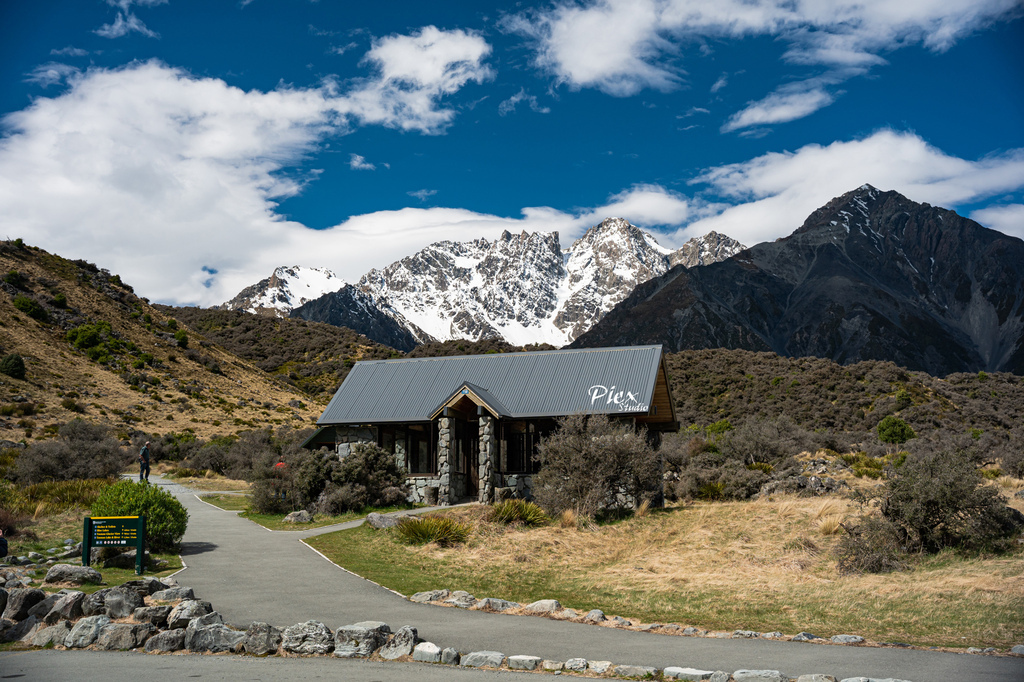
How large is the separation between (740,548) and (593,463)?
17.0ft

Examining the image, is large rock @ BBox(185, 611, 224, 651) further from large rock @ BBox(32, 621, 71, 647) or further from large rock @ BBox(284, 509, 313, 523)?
large rock @ BBox(284, 509, 313, 523)

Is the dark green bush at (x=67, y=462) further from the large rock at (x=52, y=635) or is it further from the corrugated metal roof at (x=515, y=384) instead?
the large rock at (x=52, y=635)

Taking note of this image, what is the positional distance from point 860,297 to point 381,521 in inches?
5637

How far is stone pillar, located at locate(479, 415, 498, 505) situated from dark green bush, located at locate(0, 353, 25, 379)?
3826cm

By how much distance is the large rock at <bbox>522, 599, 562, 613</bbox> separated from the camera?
11696 millimetres

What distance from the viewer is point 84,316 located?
63250 millimetres

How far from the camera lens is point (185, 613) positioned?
9.95 meters

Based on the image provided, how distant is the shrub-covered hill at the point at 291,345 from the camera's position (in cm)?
8363

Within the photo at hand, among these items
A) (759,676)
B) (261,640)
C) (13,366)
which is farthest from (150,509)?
(13,366)

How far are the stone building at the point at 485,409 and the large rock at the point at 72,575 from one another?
492 inches

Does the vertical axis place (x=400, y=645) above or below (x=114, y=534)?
below

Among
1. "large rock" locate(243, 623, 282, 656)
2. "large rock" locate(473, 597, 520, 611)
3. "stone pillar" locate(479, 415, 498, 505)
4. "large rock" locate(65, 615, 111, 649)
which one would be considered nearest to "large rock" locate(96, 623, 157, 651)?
"large rock" locate(65, 615, 111, 649)

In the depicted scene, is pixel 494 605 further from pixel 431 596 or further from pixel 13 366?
pixel 13 366

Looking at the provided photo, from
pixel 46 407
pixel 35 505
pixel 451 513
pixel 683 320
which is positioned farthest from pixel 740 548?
pixel 683 320
